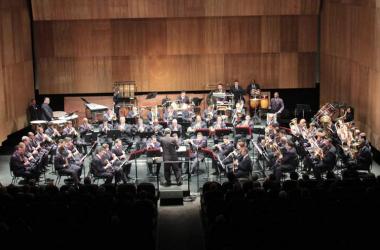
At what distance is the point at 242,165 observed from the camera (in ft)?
48.6

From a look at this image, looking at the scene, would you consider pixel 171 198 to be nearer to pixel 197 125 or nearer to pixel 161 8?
pixel 197 125

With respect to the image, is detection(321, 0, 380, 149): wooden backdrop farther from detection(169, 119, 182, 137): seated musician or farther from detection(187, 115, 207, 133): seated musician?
detection(169, 119, 182, 137): seated musician

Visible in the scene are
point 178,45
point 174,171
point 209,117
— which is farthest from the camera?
point 178,45

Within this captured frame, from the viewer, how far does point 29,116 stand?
2181 centimetres

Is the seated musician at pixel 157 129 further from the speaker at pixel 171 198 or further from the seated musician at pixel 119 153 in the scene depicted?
the speaker at pixel 171 198

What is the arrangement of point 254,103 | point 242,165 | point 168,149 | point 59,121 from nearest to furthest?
point 242,165
point 168,149
point 59,121
point 254,103

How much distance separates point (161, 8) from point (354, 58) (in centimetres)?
715

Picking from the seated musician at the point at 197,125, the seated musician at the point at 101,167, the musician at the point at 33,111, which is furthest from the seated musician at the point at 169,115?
the musician at the point at 33,111

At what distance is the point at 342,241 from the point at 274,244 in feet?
3.38

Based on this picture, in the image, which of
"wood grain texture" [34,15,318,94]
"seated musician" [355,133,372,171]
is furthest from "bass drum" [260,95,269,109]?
"seated musician" [355,133,372,171]

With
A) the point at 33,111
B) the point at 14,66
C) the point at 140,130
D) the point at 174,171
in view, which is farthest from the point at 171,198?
the point at 14,66

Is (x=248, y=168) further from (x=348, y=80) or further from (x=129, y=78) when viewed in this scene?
(x=129, y=78)

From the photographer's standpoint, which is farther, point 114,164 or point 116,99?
point 116,99

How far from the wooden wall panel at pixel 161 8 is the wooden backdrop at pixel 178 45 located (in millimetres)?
36
